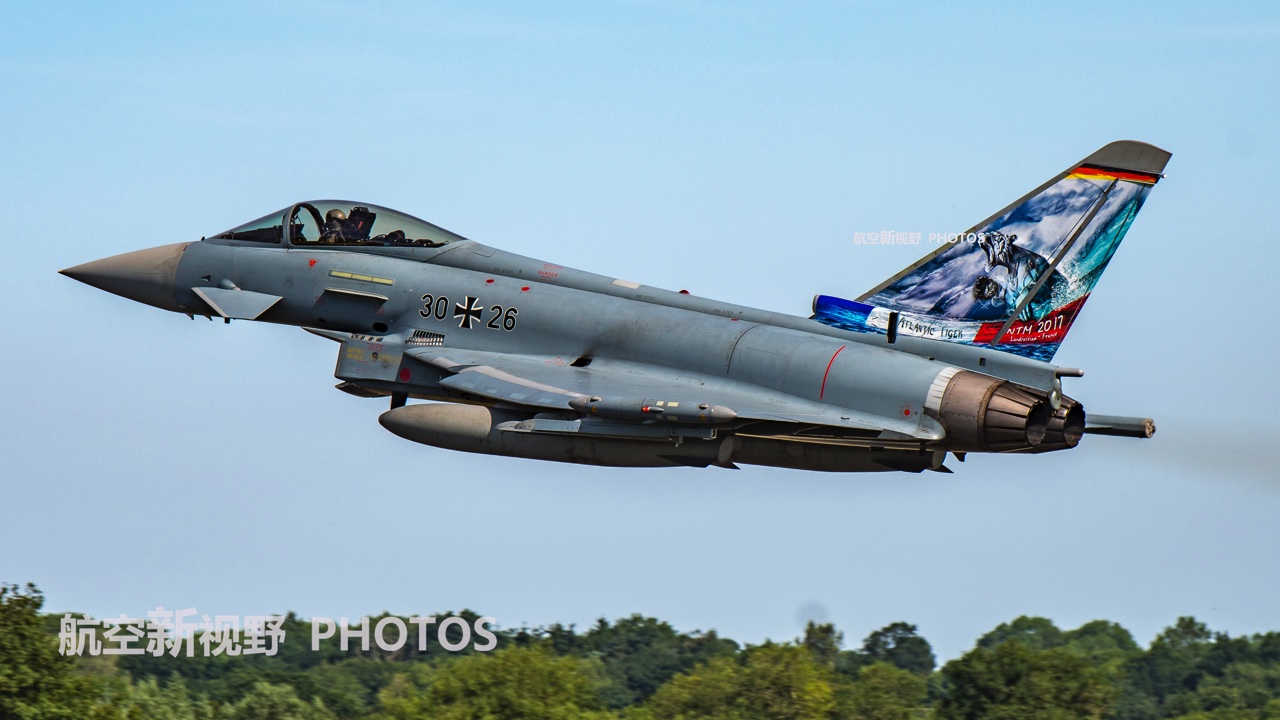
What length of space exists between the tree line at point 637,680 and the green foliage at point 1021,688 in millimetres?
68

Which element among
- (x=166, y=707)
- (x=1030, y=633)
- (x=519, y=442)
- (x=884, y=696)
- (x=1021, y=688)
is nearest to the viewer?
(x=519, y=442)

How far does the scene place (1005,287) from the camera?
63.5 ft

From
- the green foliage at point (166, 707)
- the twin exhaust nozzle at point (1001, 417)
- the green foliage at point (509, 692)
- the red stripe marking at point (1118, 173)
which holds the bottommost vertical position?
the green foliage at point (166, 707)

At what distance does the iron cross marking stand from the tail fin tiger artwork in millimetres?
→ 5343

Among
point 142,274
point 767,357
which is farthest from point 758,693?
point 767,357

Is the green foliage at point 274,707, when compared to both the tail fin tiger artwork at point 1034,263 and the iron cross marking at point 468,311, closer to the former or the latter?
the iron cross marking at point 468,311

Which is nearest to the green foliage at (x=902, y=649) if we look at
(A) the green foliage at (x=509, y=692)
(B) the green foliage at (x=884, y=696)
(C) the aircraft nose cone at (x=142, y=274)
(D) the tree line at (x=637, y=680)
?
(D) the tree line at (x=637, y=680)

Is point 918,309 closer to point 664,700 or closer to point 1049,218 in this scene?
point 1049,218

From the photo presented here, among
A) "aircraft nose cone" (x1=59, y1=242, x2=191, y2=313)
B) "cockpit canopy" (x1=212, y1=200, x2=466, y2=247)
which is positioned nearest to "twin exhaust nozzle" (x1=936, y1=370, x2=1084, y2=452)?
"cockpit canopy" (x1=212, y1=200, x2=466, y2=247)

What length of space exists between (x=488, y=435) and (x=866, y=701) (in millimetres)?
46894

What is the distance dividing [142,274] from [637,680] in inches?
2379

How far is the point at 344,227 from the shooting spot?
77.4 ft

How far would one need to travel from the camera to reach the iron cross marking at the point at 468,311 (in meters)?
21.9

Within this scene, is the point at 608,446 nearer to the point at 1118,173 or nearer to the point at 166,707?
the point at 1118,173
